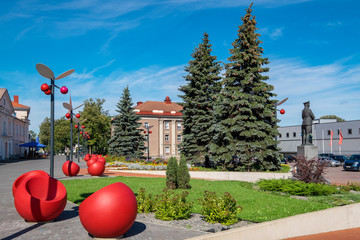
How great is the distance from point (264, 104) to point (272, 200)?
13.4 metres

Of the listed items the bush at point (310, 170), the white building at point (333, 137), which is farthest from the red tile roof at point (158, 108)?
the bush at point (310, 170)

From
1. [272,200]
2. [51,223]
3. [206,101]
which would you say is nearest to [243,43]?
[206,101]

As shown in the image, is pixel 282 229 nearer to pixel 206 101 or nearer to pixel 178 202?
pixel 178 202

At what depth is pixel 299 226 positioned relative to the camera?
22.3ft

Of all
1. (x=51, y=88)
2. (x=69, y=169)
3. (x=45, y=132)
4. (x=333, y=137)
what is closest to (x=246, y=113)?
(x=69, y=169)

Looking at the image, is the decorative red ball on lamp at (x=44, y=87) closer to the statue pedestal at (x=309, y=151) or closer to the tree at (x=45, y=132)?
the statue pedestal at (x=309, y=151)

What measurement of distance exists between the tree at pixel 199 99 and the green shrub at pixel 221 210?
1953 cm

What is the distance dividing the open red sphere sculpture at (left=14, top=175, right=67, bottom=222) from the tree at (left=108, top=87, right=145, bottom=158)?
1180 inches

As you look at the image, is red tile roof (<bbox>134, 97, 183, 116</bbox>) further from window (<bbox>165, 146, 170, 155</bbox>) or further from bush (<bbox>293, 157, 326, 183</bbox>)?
bush (<bbox>293, 157, 326, 183</bbox>)

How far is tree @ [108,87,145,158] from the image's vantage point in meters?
38.1

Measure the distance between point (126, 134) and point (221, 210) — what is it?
32216mm

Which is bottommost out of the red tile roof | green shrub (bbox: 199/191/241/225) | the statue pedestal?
green shrub (bbox: 199/191/241/225)

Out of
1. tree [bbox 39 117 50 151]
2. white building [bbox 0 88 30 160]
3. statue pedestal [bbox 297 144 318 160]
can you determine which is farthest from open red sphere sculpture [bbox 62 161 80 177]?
tree [bbox 39 117 50 151]

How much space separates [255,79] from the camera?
22828 millimetres
